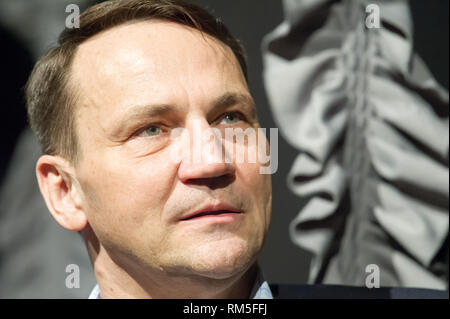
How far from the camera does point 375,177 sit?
5.19 ft

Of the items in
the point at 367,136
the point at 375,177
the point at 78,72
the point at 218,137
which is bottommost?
the point at 375,177

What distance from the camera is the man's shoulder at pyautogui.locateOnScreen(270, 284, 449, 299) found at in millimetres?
1353

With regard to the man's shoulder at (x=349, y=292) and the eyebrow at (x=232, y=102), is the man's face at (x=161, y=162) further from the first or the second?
the man's shoulder at (x=349, y=292)

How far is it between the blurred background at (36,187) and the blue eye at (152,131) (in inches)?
26.3

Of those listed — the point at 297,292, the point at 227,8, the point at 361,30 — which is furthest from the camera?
the point at 227,8

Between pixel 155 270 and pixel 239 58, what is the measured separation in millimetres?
541

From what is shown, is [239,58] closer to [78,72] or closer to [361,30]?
→ [78,72]

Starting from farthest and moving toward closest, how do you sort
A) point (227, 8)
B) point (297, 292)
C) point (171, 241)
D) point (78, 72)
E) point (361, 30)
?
point (227, 8)
point (361, 30)
point (297, 292)
point (78, 72)
point (171, 241)

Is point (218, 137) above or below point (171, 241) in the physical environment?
above

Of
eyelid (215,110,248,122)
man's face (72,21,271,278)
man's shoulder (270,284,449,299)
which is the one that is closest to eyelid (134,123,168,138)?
man's face (72,21,271,278)

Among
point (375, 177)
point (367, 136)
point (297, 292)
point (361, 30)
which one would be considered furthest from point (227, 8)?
point (297, 292)

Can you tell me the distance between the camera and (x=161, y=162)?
0.98 meters

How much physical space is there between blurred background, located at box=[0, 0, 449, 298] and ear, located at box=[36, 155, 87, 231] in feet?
1.91

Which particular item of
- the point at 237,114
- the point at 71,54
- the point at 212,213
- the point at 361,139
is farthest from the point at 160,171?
the point at 361,139
